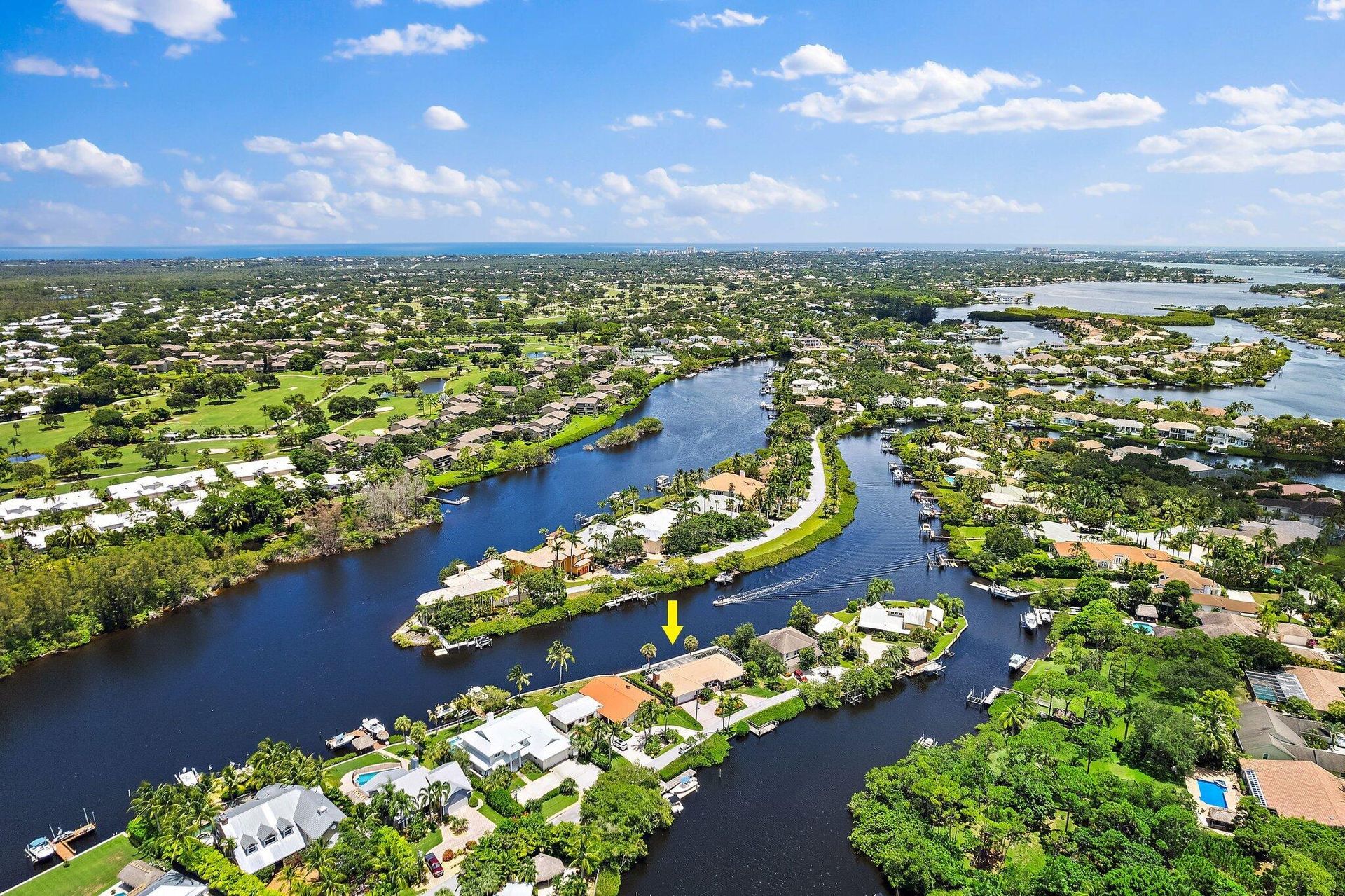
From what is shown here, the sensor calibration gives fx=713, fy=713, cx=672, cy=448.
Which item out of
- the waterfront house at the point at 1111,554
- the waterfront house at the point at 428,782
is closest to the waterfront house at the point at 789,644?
the waterfront house at the point at 428,782

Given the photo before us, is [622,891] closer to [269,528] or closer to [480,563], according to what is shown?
[480,563]

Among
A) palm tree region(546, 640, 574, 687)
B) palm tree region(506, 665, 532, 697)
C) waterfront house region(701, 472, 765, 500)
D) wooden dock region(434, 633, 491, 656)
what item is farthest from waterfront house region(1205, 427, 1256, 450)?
wooden dock region(434, 633, 491, 656)

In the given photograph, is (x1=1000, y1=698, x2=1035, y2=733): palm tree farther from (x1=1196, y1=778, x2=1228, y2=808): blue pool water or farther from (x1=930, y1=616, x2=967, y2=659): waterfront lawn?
(x1=930, y1=616, x2=967, y2=659): waterfront lawn

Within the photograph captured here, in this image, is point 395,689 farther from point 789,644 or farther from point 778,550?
point 778,550

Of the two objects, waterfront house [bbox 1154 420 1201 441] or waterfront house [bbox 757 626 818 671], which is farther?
waterfront house [bbox 1154 420 1201 441]

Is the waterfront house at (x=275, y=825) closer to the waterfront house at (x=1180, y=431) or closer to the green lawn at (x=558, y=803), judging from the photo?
the green lawn at (x=558, y=803)

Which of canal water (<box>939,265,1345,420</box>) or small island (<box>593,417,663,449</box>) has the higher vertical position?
canal water (<box>939,265,1345,420</box>)
